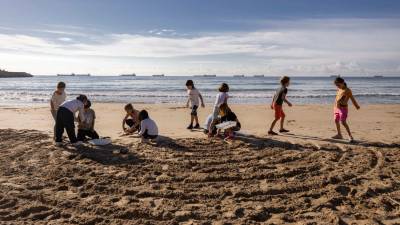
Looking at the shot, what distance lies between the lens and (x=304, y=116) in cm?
1574

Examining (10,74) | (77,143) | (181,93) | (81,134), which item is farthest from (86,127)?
(10,74)

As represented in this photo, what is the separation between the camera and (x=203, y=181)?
251 inches

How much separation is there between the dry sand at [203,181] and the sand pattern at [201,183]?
0.01 m

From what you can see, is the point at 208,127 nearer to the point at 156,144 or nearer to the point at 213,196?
the point at 156,144

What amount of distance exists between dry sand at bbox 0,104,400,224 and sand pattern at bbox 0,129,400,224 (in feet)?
0.05

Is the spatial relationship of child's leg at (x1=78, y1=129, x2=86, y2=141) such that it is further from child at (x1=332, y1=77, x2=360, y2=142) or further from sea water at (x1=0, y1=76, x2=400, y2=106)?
sea water at (x1=0, y1=76, x2=400, y2=106)

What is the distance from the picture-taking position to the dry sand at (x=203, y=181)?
4.95 metres

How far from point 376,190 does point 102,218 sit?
3.85 meters

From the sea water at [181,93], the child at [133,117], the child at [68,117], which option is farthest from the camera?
the sea water at [181,93]

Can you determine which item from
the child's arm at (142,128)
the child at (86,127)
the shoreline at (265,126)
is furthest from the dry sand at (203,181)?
the child at (86,127)

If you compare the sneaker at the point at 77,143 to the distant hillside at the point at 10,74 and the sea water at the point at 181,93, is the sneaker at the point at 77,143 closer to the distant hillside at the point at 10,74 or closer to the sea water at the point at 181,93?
the sea water at the point at 181,93

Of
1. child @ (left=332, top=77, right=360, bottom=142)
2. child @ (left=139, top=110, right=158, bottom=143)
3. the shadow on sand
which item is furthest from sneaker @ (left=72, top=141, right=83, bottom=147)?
child @ (left=332, top=77, right=360, bottom=142)

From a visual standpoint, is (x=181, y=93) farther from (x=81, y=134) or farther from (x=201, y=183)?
(x=201, y=183)

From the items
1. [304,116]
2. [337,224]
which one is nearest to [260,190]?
[337,224]
